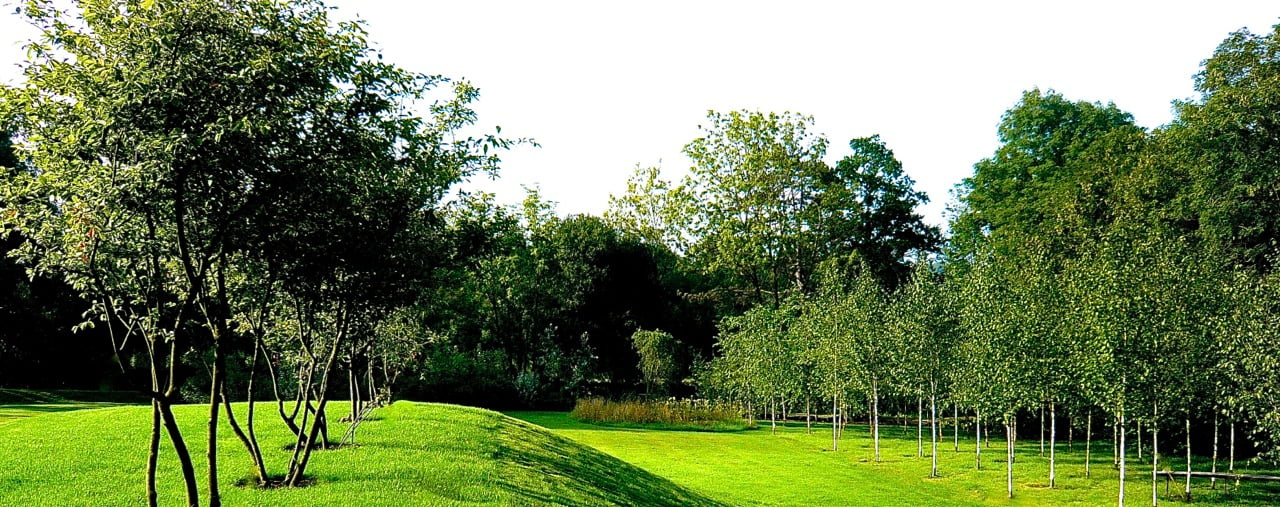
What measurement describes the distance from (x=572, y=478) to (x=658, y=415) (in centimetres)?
3116

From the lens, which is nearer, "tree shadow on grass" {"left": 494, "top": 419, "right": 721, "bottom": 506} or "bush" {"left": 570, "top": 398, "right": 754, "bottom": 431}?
Answer: "tree shadow on grass" {"left": 494, "top": 419, "right": 721, "bottom": 506}

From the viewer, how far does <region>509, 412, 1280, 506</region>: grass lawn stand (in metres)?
24.9

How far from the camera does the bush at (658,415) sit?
48.1 meters

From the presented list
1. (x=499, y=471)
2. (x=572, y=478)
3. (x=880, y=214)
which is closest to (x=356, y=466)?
(x=499, y=471)

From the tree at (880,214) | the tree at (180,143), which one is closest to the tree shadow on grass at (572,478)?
the tree at (180,143)

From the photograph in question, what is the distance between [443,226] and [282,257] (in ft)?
11.7

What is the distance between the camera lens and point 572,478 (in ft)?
59.4

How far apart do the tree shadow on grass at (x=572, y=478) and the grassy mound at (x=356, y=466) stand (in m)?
0.05

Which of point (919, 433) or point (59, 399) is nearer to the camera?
point (919, 433)

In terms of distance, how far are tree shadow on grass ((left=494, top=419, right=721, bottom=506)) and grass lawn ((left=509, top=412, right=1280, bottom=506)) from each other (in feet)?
7.48

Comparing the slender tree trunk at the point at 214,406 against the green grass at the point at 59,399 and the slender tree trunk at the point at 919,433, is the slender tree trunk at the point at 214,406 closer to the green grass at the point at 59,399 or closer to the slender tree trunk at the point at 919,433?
the green grass at the point at 59,399

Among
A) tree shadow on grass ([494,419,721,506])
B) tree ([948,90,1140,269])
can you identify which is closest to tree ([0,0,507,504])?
tree shadow on grass ([494,419,721,506])

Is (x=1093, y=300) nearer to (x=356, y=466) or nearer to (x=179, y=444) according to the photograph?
(x=356, y=466)

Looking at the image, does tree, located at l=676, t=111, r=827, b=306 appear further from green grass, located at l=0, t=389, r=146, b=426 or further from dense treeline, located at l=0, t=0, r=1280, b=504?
green grass, located at l=0, t=389, r=146, b=426
